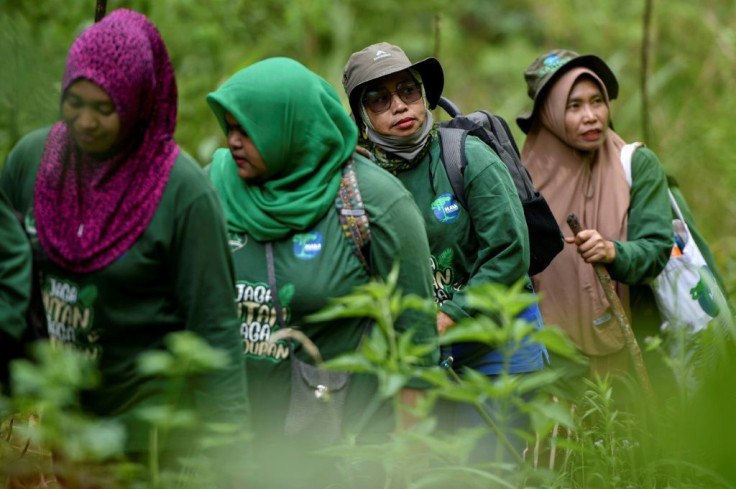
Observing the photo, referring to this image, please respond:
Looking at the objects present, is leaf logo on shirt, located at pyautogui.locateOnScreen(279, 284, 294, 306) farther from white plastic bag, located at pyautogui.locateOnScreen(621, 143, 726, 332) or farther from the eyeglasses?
white plastic bag, located at pyautogui.locateOnScreen(621, 143, 726, 332)

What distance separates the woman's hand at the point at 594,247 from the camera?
4.49 meters

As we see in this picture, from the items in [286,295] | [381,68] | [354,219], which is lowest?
[286,295]

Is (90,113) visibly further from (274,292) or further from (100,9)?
(100,9)

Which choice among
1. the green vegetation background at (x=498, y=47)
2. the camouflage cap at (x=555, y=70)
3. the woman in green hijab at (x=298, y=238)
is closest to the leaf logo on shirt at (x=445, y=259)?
the woman in green hijab at (x=298, y=238)

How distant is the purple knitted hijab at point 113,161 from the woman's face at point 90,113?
2cm

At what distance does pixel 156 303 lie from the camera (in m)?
2.98

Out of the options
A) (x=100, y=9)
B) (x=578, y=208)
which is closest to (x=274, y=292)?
→ (x=100, y=9)

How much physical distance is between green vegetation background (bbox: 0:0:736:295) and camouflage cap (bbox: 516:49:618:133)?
1011 millimetres

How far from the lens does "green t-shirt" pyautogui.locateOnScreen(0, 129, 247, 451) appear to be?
2.91m

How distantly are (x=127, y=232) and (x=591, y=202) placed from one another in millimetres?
2455

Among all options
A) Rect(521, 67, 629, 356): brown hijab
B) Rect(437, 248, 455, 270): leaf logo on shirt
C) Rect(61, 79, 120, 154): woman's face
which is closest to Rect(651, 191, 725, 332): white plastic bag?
Rect(521, 67, 629, 356): brown hijab

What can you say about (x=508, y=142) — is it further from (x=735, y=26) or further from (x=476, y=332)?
(x=735, y=26)

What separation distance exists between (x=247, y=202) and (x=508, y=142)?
1.29m

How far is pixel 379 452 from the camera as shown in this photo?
2633 mm
